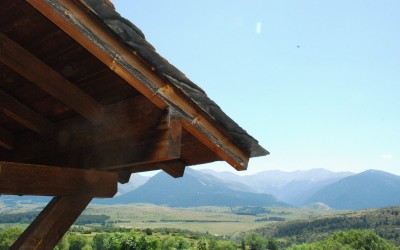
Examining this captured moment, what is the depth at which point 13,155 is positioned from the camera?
478cm

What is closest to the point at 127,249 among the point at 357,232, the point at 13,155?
the point at 357,232

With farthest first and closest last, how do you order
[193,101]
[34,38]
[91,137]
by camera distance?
[91,137], [34,38], [193,101]

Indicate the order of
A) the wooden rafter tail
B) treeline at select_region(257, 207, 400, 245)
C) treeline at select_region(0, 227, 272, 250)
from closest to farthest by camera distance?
the wooden rafter tail → treeline at select_region(0, 227, 272, 250) → treeline at select_region(257, 207, 400, 245)

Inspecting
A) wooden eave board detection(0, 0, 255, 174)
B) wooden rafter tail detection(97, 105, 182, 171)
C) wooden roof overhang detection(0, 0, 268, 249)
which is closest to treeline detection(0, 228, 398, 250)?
wooden eave board detection(0, 0, 255, 174)

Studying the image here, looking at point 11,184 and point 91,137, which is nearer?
point 11,184

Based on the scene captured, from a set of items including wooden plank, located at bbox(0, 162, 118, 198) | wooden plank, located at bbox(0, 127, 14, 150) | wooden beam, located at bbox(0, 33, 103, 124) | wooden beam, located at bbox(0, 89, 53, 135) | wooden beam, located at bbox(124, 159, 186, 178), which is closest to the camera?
wooden plank, located at bbox(0, 162, 118, 198)

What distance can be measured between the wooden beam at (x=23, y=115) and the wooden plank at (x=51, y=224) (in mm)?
1270

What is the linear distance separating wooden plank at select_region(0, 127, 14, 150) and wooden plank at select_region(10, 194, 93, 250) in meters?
2.00

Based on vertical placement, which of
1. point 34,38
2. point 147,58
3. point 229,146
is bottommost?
point 229,146

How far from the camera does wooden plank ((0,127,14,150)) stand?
4.72m

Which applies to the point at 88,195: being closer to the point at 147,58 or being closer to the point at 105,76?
the point at 105,76

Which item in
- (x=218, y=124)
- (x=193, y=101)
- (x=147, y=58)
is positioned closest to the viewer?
(x=147, y=58)

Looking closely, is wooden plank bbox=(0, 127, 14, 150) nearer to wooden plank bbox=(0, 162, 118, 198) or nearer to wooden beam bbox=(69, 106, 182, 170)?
wooden beam bbox=(69, 106, 182, 170)

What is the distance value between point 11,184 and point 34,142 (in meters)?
1.60
